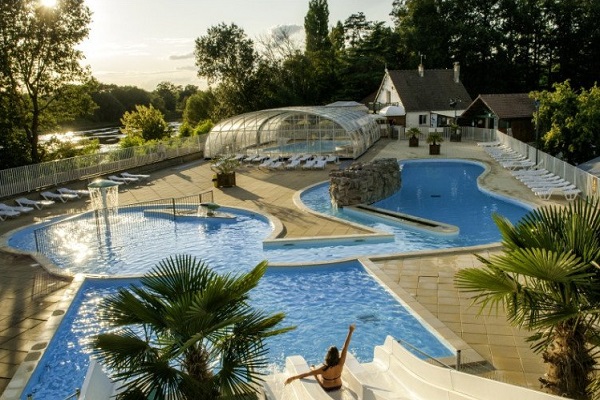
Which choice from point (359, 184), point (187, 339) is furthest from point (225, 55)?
point (187, 339)

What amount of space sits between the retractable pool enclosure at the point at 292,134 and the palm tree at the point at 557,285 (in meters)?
21.0

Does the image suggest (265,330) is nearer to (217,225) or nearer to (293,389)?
(293,389)

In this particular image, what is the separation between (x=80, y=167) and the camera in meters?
20.9

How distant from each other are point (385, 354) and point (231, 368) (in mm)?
3016

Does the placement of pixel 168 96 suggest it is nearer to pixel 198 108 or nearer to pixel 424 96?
pixel 198 108

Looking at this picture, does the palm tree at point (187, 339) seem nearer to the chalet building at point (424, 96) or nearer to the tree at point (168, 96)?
the chalet building at point (424, 96)

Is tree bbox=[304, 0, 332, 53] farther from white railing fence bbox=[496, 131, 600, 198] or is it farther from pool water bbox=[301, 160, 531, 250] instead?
white railing fence bbox=[496, 131, 600, 198]

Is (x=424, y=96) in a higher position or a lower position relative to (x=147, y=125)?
higher

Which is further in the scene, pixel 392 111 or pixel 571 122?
pixel 392 111

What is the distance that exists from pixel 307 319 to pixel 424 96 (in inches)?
1329

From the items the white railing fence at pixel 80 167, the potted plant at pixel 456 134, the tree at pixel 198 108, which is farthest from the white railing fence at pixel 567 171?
the tree at pixel 198 108

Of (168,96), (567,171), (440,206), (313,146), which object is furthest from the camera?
(168,96)

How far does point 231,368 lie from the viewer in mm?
3914

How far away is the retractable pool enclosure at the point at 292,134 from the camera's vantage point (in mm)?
25984
